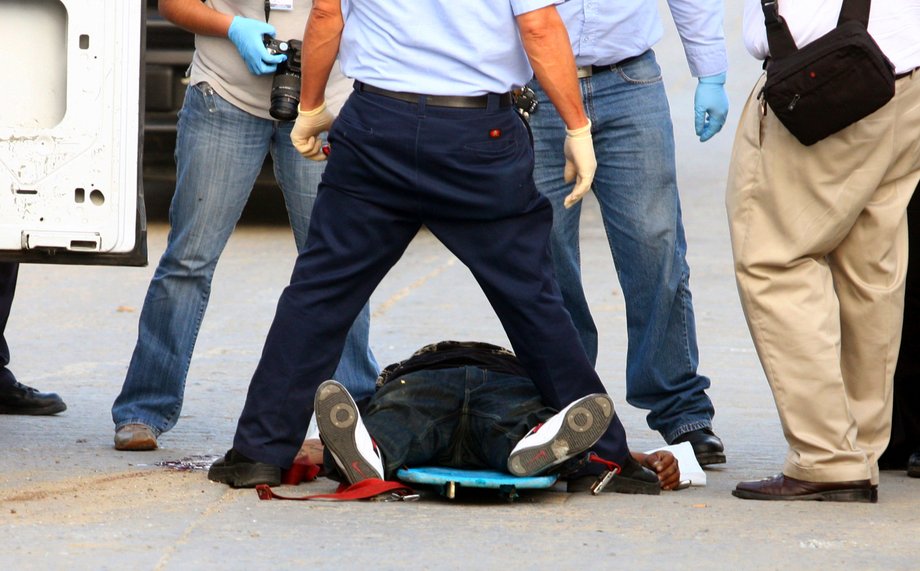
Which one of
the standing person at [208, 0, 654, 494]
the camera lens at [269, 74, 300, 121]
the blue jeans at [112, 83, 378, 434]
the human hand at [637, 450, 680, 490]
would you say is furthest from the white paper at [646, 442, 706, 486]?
the camera lens at [269, 74, 300, 121]

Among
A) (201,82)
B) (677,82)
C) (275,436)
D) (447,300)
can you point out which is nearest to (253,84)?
(201,82)

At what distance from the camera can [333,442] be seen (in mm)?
3715

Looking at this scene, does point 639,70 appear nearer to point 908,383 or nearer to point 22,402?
point 908,383

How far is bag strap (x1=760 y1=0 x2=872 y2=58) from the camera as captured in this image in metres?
3.71

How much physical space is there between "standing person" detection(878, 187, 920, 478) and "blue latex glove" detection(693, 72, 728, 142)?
685mm

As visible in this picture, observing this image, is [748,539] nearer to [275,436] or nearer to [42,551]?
[275,436]

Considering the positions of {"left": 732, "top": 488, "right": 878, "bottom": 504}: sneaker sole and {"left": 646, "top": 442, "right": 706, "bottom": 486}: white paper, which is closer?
{"left": 732, "top": 488, "right": 878, "bottom": 504}: sneaker sole

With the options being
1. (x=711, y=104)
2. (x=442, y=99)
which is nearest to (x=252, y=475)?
(x=442, y=99)

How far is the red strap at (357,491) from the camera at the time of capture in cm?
375

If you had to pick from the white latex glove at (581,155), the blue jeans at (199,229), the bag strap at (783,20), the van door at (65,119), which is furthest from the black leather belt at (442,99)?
the blue jeans at (199,229)

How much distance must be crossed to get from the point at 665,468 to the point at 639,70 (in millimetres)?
1227

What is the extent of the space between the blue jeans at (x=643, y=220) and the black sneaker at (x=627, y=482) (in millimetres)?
558

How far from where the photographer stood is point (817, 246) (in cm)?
384

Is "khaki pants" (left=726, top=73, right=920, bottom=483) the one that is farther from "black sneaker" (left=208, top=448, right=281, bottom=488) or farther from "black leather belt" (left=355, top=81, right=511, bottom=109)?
"black sneaker" (left=208, top=448, right=281, bottom=488)
